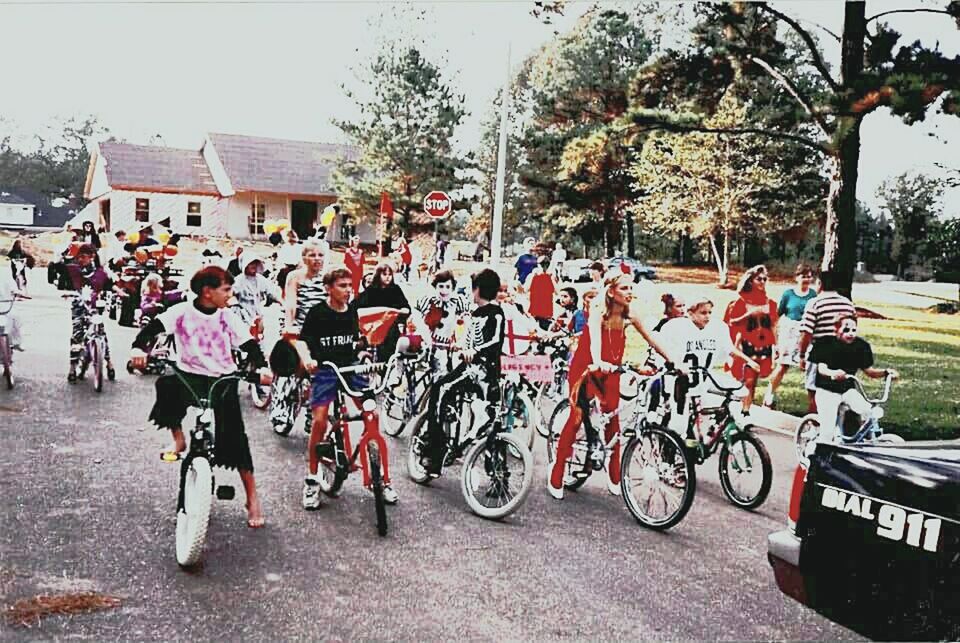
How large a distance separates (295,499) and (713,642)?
3452mm

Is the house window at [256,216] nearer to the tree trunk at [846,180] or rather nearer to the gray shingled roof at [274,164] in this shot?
the gray shingled roof at [274,164]

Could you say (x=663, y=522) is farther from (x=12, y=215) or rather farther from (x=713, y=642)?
(x=12, y=215)

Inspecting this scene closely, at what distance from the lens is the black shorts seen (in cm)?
584

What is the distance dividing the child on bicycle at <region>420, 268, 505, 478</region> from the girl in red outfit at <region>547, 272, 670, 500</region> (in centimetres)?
62

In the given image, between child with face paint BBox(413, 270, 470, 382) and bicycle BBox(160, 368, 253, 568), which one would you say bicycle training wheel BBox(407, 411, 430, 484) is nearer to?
bicycle BBox(160, 368, 253, 568)

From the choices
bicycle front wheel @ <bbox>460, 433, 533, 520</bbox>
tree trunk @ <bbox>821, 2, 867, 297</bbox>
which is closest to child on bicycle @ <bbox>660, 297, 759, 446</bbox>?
bicycle front wheel @ <bbox>460, 433, 533, 520</bbox>

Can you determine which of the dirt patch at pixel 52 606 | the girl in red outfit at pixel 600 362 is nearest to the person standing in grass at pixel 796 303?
the girl in red outfit at pixel 600 362

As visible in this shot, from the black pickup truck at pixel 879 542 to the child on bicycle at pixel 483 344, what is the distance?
133 inches

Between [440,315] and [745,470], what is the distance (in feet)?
13.3

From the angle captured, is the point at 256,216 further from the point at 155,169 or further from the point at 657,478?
the point at 657,478

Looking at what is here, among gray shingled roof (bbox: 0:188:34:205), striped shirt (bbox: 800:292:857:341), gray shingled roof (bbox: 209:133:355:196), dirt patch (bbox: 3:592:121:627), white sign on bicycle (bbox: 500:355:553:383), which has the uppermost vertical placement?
gray shingled roof (bbox: 209:133:355:196)

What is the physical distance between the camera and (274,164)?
1887 inches

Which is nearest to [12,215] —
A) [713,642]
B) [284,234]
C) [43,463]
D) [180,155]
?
[180,155]

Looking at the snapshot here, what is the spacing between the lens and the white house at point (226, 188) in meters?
46.6
